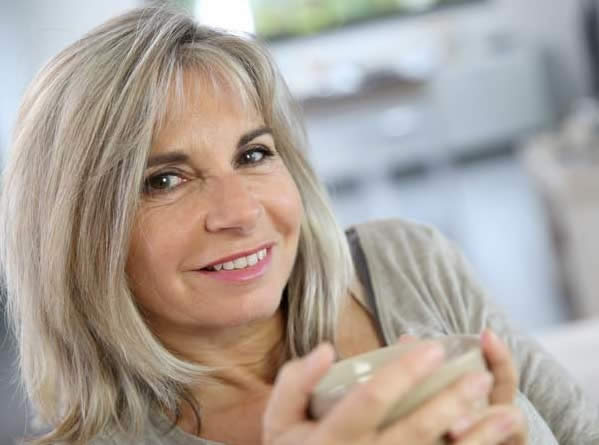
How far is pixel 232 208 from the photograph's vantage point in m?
1.12

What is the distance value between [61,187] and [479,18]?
21.0 ft

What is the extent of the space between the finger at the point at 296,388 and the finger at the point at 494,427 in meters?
0.12

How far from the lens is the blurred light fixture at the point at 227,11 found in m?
6.73

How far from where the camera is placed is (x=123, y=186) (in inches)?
44.7

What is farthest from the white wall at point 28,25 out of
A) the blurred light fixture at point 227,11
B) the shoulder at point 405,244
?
the shoulder at point 405,244

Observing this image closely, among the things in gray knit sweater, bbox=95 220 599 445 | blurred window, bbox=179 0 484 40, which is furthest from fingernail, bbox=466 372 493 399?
blurred window, bbox=179 0 484 40

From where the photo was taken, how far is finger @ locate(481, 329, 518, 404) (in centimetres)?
75

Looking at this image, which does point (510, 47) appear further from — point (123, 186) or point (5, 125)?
point (123, 186)

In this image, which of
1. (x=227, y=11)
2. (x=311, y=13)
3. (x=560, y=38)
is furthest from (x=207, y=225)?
(x=311, y=13)

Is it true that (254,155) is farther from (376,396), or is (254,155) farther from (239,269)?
(376,396)

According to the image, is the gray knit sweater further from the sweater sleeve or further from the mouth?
the mouth

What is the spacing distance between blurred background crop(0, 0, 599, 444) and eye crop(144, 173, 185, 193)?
8.14 ft

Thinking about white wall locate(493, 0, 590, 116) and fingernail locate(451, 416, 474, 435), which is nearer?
fingernail locate(451, 416, 474, 435)

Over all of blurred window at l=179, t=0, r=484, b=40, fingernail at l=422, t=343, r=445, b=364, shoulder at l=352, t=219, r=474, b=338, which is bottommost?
blurred window at l=179, t=0, r=484, b=40
